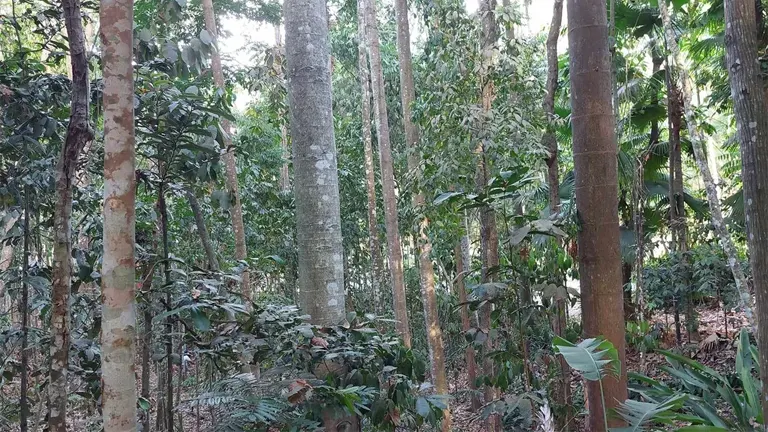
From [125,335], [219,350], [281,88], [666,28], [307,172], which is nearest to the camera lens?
[125,335]

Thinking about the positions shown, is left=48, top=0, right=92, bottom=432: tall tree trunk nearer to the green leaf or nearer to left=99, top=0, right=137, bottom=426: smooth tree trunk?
left=99, top=0, right=137, bottom=426: smooth tree trunk

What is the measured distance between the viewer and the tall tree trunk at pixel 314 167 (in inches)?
104

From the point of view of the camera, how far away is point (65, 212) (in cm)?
222

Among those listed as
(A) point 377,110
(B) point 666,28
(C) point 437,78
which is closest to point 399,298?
(A) point 377,110

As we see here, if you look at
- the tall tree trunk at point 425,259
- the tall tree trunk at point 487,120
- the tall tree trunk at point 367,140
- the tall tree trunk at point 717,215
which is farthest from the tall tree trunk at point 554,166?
the tall tree trunk at point 367,140

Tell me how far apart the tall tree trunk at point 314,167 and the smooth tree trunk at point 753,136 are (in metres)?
1.89

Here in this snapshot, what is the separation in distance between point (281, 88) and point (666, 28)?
398cm

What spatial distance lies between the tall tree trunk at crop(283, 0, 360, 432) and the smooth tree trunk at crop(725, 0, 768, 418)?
1.89m

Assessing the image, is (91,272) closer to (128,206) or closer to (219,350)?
(219,350)

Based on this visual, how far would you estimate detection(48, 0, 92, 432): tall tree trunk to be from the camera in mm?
2195

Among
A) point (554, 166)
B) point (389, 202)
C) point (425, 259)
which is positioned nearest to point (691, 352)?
point (425, 259)

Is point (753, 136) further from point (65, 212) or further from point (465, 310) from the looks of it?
point (465, 310)

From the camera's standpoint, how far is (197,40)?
289 cm

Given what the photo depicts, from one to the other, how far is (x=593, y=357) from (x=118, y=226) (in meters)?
1.79
